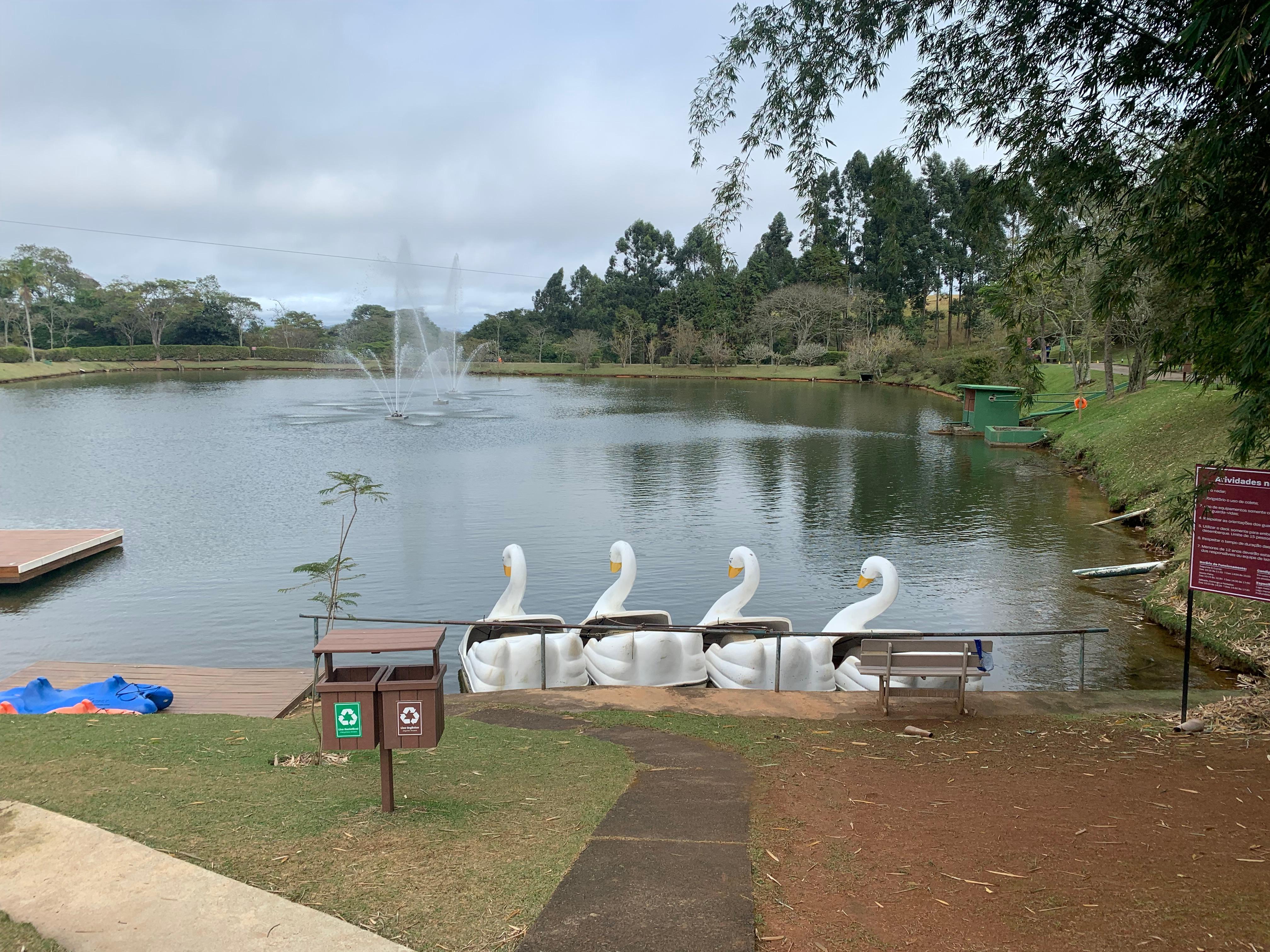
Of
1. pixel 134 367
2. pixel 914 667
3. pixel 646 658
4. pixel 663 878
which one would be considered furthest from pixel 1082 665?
pixel 134 367

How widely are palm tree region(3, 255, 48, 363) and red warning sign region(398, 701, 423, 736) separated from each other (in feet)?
305

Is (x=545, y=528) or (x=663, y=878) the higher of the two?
(x=663, y=878)

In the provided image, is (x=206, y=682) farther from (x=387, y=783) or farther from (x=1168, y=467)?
(x=1168, y=467)

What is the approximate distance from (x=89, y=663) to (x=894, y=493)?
21665 mm

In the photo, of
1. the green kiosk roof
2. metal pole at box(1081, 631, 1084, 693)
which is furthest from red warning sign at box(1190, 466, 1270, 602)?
the green kiosk roof

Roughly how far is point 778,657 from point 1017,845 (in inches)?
200

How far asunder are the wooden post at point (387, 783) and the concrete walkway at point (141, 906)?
1.07 meters

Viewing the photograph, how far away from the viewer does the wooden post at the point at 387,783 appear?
5.25 meters

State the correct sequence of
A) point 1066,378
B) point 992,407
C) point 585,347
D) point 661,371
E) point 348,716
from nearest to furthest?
point 348,716 → point 992,407 → point 1066,378 → point 661,371 → point 585,347

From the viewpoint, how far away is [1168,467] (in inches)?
896

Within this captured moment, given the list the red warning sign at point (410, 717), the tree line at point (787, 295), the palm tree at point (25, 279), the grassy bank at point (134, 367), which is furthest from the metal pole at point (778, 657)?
the palm tree at point (25, 279)

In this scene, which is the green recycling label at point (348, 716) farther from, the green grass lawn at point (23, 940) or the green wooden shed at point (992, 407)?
the green wooden shed at point (992, 407)

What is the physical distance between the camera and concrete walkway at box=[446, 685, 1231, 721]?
9211mm

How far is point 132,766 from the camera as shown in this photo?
6199 mm
